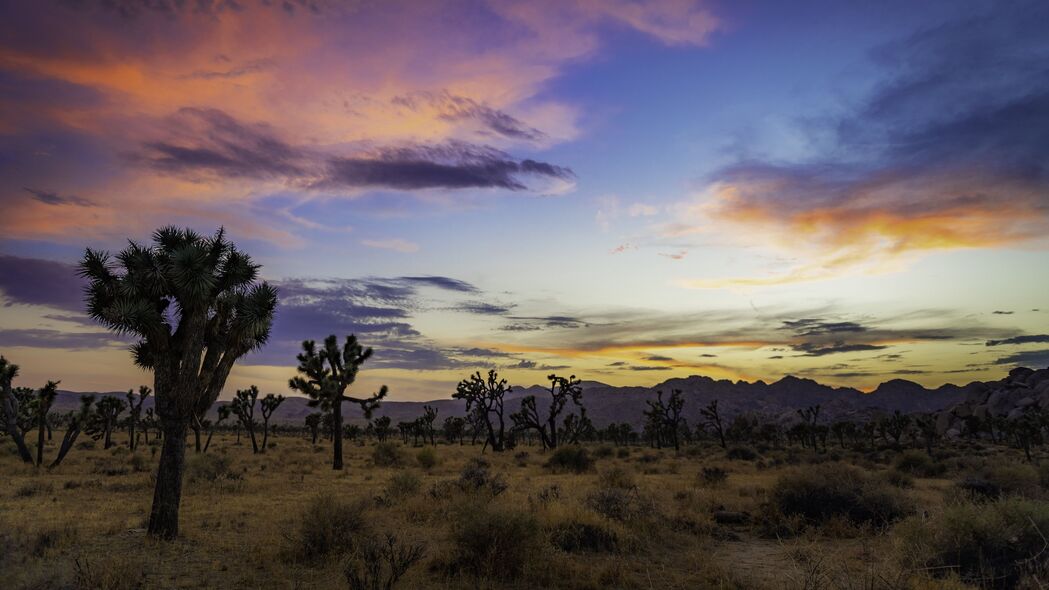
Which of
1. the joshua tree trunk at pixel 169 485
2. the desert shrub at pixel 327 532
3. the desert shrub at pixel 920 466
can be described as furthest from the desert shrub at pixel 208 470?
the desert shrub at pixel 920 466

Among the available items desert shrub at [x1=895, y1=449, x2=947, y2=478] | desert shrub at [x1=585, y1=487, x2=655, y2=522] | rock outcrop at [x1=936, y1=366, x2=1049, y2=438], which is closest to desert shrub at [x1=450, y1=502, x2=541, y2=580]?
desert shrub at [x1=585, y1=487, x2=655, y2=522]

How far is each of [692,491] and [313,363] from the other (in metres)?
25.8

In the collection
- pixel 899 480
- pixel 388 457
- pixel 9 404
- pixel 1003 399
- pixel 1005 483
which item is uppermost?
pixel 9 404

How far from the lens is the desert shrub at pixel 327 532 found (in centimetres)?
1126

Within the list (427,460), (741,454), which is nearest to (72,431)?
(427,460)

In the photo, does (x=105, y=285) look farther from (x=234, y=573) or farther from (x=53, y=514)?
(x=234, y=573)

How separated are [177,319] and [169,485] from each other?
4.18 meters

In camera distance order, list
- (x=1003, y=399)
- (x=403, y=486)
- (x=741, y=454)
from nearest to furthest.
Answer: (x=403, y=486) < (x=741, y=454) < (x=1003, y=399)

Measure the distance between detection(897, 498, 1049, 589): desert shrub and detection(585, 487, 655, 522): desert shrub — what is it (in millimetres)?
6075

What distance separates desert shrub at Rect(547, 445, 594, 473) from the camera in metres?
31.5

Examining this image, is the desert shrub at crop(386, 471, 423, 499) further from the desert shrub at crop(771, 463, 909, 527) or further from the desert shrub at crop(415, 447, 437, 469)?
the desert shrub at crop(415, 447, 437, 469)

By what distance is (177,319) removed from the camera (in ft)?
46.7

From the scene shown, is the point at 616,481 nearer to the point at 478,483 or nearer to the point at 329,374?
the point at 478,483

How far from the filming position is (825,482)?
15.4m
